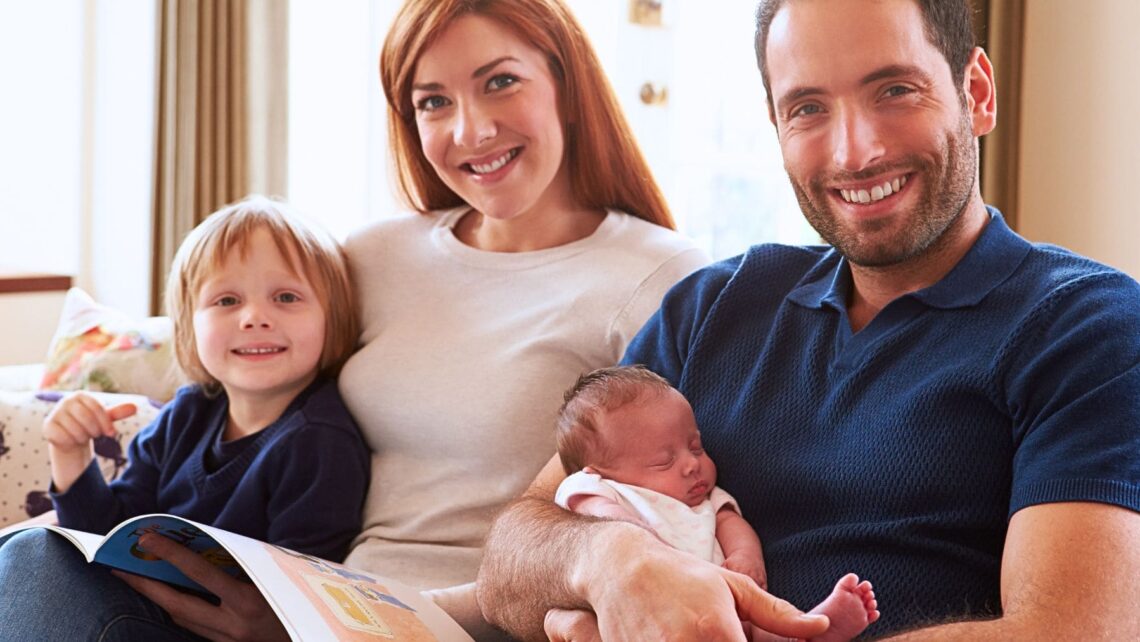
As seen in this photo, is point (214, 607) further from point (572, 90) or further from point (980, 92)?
point (980, 92)

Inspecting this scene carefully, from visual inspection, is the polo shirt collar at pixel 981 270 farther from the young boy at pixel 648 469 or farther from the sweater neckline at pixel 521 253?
the sweater neckline at pixel 521 253

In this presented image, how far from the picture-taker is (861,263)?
140 centimetres

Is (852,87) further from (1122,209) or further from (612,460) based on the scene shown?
(1122,209)

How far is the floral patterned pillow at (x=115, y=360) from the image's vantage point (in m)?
2.44

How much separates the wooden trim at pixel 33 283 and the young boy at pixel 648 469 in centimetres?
294

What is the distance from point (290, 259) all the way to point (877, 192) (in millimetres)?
957

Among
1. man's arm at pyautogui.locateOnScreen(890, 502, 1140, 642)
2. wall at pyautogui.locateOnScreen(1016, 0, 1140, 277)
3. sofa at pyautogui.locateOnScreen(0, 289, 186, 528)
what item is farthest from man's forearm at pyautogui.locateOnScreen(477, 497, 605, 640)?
wall at pyautogui.locateOnScreen(1016, 0, 1140, 277)

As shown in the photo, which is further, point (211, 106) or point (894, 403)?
point (211, 106)

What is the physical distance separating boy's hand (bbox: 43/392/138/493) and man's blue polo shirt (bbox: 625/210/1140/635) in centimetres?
100

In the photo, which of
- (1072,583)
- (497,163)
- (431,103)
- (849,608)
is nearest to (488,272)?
(497,163)

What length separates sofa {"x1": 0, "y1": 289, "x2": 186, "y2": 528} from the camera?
227 cm

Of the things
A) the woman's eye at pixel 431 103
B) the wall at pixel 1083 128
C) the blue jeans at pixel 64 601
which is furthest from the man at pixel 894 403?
the wall at pixel 1083 128

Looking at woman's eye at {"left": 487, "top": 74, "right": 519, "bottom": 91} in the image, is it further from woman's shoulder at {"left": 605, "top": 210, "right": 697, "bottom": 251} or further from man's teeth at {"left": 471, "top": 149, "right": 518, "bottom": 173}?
woman's shoulder at {"left": 605, "top": 210, "right": 697, "bottom": 251}

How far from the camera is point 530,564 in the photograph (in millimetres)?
1351
